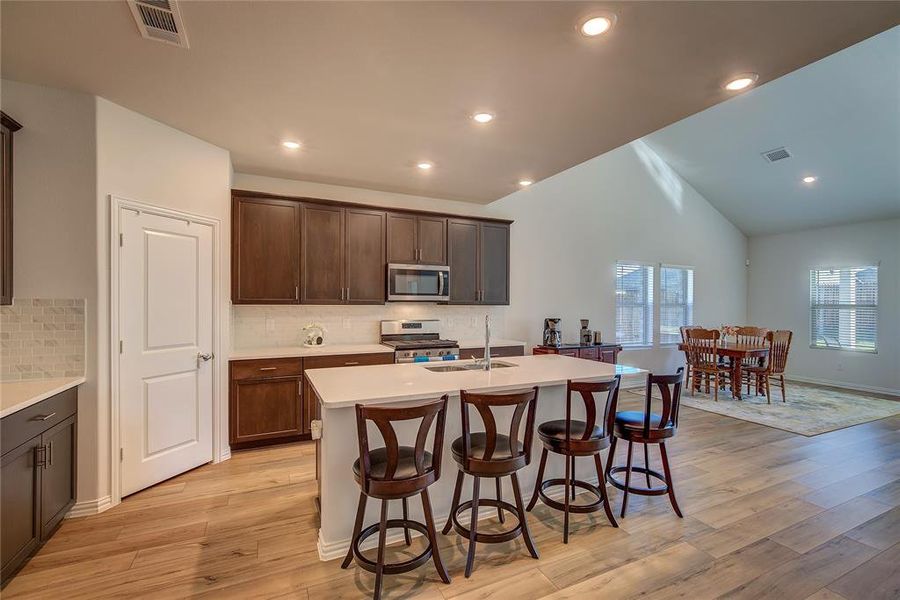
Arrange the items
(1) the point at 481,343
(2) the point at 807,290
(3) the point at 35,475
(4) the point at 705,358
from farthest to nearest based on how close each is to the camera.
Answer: (2) the point at 807,290 → (4) the point at 705,358 → (1) the point at 481,343 → (3) the point at 35,475

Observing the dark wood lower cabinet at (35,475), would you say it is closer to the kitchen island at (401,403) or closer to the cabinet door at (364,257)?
the kitchen island at (401,403)

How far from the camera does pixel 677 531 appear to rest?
252cm

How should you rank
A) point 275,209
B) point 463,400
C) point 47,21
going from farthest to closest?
point 275,209 → point 463,400 → point 47,21

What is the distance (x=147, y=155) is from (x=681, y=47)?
354 cm

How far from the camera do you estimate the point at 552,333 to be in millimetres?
5754

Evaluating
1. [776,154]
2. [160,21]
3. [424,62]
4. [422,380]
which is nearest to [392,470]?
[422,380]

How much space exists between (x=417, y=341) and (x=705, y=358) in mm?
4561

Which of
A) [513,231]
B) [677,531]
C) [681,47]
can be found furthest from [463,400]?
[513,231]

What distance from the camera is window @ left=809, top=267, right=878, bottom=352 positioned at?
6723mm

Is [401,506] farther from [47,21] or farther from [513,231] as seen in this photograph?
[513,231]

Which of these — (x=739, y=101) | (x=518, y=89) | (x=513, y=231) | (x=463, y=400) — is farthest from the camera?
(x=513, y=231)

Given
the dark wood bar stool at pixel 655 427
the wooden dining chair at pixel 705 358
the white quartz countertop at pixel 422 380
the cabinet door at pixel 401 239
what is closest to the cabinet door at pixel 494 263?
the cabinet door at pixel 401 239

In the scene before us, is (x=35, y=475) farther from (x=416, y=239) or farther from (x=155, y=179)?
(x=416, y=239)

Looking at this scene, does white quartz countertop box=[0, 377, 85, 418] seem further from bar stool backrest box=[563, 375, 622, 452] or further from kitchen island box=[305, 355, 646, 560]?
bar stool backrest box=[563, 375, 622, 452]
